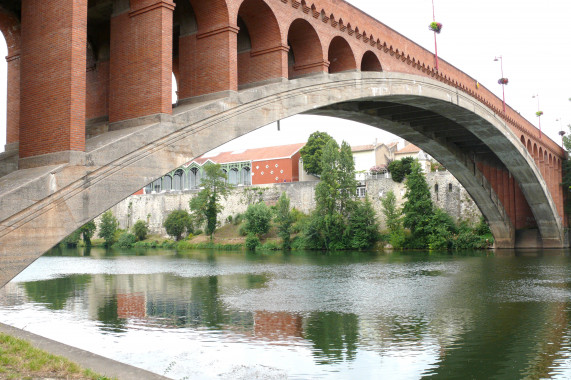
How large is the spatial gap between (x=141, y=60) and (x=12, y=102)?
3.17 meters

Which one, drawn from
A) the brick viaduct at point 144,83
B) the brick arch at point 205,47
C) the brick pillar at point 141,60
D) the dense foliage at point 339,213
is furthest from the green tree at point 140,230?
the brick pillar at point 141,60

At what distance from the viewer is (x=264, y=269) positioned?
25672 millimetres

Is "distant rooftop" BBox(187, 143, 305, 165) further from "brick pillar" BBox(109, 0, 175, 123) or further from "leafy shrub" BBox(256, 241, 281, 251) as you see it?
"brick pillar" BBox(109, 0, 175, 123)

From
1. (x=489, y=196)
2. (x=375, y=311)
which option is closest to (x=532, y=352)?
(x=375, y=311)

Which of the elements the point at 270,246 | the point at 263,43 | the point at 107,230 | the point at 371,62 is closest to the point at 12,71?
the point at 263,43

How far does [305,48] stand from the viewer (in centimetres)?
1323

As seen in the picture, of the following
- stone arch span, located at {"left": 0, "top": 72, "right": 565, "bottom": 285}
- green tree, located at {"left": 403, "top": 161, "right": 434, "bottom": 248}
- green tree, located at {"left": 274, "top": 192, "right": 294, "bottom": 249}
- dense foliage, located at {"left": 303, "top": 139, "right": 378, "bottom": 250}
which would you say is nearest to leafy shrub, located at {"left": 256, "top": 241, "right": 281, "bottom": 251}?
green tree, located at {"left": 274, "top": 192, "right": 294, "bottom": 249}

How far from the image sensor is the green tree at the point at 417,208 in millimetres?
39734

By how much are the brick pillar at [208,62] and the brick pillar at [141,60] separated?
1.39 metres

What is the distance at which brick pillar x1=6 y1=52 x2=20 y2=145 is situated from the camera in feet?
33.2

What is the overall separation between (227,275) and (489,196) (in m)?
18.6

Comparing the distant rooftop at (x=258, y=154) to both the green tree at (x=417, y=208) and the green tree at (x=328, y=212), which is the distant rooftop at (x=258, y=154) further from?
the green tree at (x=417, y=208)

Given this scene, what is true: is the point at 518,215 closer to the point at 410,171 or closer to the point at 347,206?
the point at 410,171

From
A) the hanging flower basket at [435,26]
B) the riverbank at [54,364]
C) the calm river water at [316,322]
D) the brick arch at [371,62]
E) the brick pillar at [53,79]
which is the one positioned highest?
the hanging flower basket at [435,26]
